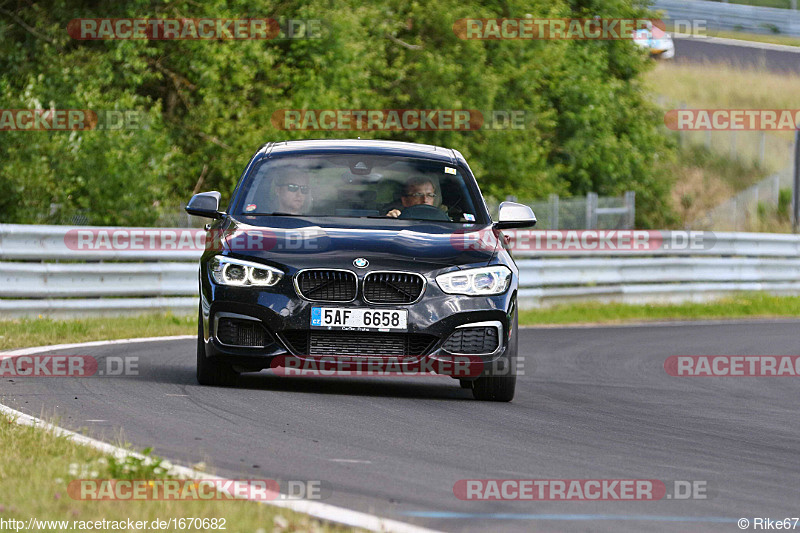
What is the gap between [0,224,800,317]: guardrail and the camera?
14188 millimetres

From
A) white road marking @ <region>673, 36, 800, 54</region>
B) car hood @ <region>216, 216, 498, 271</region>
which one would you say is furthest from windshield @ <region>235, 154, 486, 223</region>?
white road marking @ <region>673, 36, 800, 54</region>

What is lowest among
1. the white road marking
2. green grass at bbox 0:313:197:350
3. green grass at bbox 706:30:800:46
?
green grass at bbox 0:313:197:350

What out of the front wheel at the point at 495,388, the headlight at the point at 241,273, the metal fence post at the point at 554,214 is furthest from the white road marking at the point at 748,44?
the headlight at the point at 241,273

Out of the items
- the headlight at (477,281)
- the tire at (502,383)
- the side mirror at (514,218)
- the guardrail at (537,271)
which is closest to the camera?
the headlight at (477,281)

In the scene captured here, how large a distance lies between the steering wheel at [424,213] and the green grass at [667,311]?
29.1 ft

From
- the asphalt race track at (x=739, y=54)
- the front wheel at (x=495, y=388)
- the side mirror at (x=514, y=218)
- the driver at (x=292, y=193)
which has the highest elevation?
the asphalt race track at (x=739, y=54)

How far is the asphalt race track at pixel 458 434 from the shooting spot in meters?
5.30

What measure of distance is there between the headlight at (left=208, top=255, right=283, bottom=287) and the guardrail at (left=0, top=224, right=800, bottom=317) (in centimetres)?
582

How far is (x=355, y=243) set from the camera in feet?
27.9

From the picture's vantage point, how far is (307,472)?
579 centimetres

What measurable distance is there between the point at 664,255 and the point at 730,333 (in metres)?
4.44

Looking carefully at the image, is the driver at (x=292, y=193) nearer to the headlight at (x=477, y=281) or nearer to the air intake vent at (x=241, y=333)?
the air intake vent at (x=241, y=333)

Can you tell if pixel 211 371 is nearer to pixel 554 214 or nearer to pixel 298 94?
pixel 554 214

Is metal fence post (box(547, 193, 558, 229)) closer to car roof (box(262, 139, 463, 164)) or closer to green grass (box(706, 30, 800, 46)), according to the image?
car roof (box(262, 139, 463, 164))
